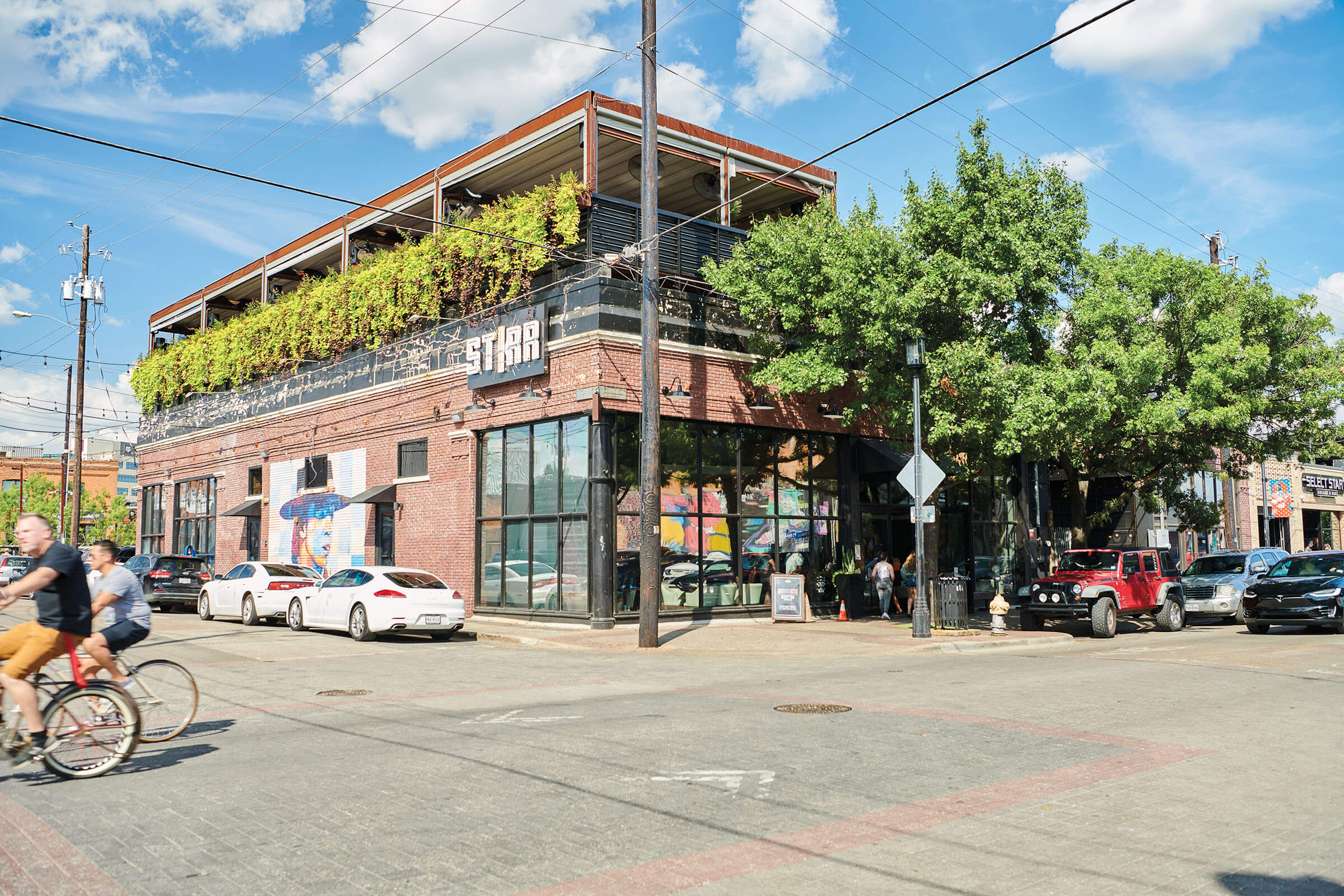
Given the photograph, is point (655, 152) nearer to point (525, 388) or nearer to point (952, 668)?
point (525, 388)

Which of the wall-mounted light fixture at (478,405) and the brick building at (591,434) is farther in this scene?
the wall-mounted light fixture at (478,405)

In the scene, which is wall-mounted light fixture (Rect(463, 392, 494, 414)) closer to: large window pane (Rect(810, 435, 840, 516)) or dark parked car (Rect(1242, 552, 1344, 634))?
large window pane (Rect(810, 435, 840, 516))

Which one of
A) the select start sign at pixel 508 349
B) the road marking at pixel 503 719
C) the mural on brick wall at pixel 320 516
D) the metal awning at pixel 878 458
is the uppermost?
the select start sign at pixel 508 349

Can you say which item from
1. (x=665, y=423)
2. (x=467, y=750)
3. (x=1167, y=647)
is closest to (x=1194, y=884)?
(x=467, y=750)

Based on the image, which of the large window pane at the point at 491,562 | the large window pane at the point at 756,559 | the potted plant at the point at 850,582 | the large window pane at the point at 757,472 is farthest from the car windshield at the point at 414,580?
the potted plant at the point at 850,582

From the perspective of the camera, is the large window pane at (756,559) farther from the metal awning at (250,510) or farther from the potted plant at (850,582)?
the metal awning at (250,510)

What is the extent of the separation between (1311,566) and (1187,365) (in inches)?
205

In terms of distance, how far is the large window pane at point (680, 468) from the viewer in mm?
21078

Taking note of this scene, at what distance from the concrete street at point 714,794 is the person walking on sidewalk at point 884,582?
11.1 m

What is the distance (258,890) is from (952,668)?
11.3 m

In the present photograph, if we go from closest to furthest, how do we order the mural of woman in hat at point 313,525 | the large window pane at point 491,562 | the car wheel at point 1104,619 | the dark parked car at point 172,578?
1. the car wheel at point 1104,619
2. the large window pane at point 491,562
3. the dark parked car at point 172,578
4. the mural of woman in hat at point 313,525

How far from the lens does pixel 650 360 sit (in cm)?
1759

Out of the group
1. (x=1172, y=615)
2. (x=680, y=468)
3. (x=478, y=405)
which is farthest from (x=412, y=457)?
(x=1172, y=615)

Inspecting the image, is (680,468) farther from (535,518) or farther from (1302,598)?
(1302,598)
